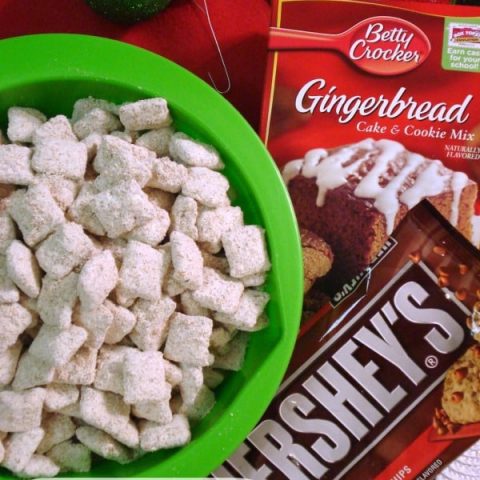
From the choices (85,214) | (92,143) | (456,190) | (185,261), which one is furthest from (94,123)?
(456,190)

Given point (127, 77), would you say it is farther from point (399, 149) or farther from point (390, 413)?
point (390, 413)

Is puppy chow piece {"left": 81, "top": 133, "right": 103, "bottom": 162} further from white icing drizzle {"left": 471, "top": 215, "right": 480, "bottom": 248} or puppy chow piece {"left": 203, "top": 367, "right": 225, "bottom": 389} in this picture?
white icing drizzle {"left": 471, "top": 215, "right": 480, "bottom": 248}

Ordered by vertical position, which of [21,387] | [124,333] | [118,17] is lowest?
[21,387]

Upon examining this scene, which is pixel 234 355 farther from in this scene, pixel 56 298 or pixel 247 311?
pixel 56 298

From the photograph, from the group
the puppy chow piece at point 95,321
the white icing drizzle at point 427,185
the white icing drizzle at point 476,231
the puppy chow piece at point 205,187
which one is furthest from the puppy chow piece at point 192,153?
the white icing drizzle at point 476,231

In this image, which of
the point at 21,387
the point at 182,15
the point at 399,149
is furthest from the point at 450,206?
the point at 21,387

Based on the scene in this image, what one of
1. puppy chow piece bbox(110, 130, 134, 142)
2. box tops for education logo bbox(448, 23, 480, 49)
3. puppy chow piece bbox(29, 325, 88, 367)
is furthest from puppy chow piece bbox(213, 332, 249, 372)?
box tops for education logo bbox(448, 23, 480, 49)
